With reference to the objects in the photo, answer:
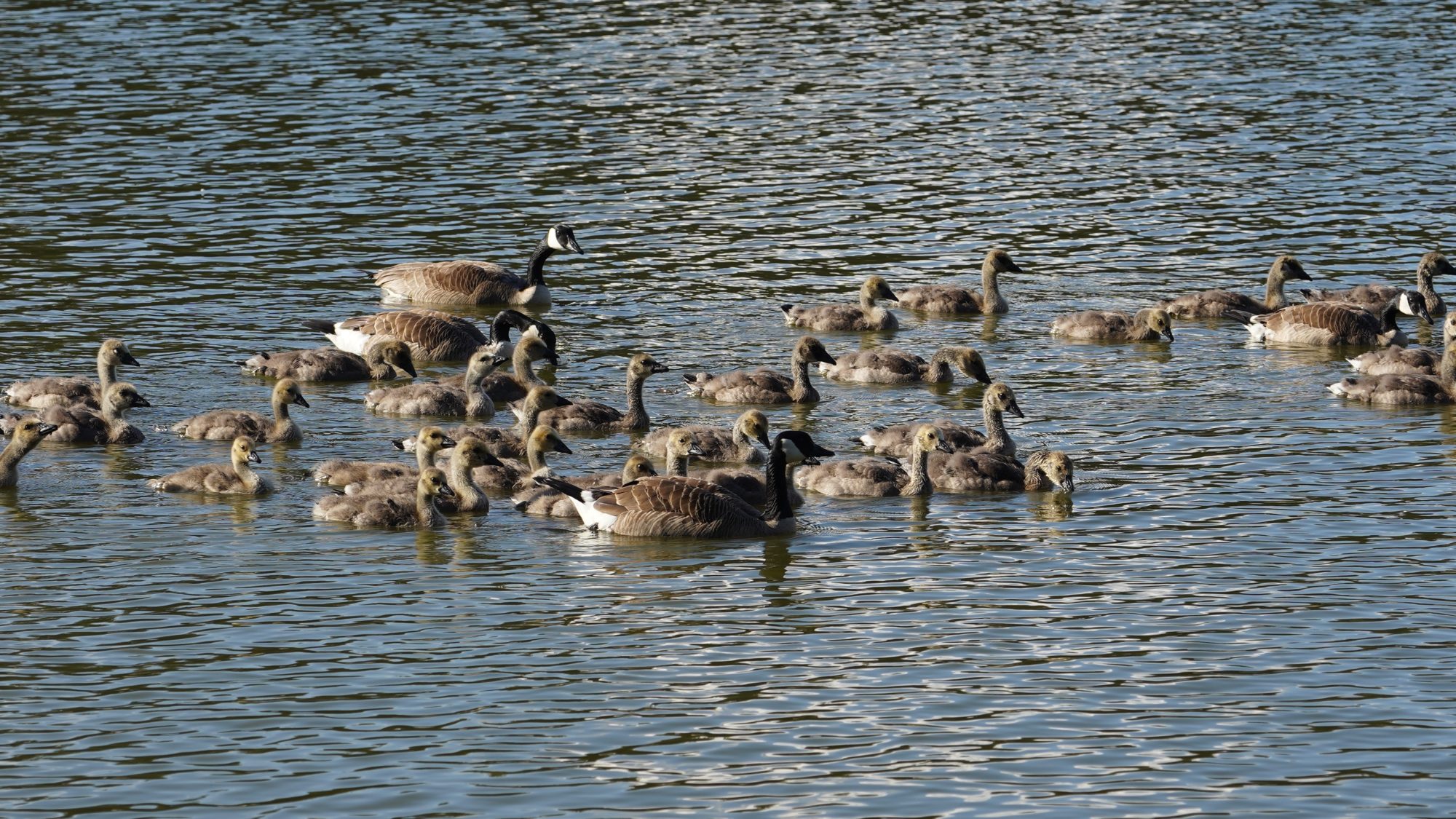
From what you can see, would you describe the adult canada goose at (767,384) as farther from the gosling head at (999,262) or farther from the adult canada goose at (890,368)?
the gosling head at (999,262)

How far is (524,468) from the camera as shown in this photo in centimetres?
2262

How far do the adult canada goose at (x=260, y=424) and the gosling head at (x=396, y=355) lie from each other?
3.29 m

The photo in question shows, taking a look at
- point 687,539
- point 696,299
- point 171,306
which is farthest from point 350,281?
point 687,539

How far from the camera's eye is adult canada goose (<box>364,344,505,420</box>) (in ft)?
84.7

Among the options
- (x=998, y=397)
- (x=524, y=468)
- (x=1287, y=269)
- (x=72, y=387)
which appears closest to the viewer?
(x=524, y=468)

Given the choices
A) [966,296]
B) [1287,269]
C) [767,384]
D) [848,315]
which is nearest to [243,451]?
[767,384]

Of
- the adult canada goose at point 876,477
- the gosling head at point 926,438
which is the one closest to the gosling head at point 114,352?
the adult canada goose at point 876,477

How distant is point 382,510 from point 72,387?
644cm

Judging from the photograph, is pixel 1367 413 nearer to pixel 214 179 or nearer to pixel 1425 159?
pixel 1425 159

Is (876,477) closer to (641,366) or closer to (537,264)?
(641,366)

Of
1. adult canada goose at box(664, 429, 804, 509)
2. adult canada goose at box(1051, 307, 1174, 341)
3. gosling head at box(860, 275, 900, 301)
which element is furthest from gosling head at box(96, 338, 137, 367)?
adult canada goose at box(1051, 307, 1174, 341)

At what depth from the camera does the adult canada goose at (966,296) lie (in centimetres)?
3133

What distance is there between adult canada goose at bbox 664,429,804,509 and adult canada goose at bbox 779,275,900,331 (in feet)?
26.2

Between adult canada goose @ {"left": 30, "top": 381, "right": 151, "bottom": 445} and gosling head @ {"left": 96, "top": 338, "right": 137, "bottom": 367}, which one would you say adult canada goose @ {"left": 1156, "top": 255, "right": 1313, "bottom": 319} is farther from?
adult canada goose @ {"left": 30, "top": 381, "right": 151, "bottom": 445}
